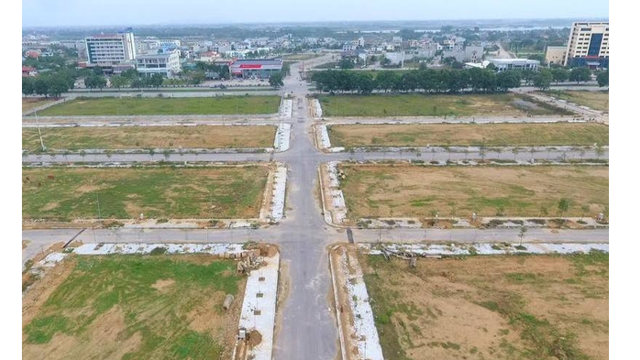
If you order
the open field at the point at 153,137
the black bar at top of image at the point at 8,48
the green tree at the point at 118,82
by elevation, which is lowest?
the open field at the point at 153,137

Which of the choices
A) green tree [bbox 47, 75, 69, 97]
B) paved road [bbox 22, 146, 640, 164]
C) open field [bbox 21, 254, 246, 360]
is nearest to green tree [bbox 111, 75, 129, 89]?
green tree [bbox 47, 75, 69, 97]

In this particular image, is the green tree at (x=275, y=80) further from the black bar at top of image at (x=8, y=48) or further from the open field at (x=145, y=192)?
the black bar at top of image at (x=8, y=48)

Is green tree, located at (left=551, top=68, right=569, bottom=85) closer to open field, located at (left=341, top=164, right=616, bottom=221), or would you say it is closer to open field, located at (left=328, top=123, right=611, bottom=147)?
open field, located at (left=328, top=123, right=611, bottom=147)

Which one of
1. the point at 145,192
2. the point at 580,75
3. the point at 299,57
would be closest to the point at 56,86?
the point at 145,192

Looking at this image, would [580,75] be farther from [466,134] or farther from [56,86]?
[56,86]

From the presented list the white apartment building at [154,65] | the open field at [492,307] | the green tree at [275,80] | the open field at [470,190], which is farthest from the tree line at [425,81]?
the open field at [492,307]
